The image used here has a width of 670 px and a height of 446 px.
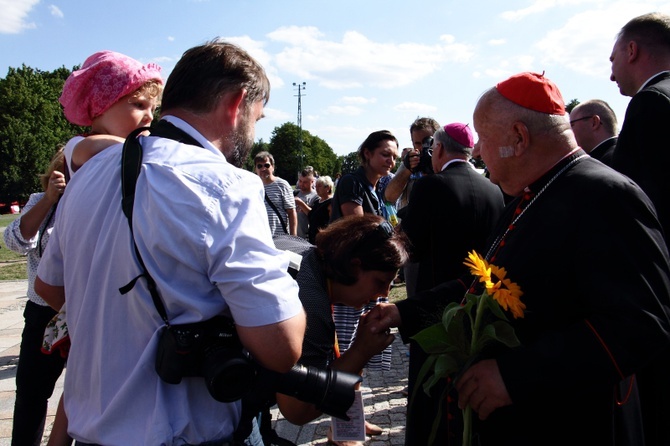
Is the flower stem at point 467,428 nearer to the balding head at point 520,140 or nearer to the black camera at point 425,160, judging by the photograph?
the balding head at point 520,140

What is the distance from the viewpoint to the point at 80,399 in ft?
5.14

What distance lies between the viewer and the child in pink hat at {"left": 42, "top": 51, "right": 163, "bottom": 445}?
2.30m

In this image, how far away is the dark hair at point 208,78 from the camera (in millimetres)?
1607

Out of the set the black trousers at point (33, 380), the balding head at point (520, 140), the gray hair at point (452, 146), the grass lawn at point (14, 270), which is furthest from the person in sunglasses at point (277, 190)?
the balding head at point (520, 140)

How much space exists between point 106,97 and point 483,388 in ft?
6.22

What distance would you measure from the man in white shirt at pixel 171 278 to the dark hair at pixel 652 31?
277 centimetres

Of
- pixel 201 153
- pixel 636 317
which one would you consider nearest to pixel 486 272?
pixel 636 317

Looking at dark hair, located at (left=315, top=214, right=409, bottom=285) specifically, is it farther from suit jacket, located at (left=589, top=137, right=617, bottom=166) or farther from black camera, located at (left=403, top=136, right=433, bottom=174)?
suit jacket, located at (left=589, top=137, right=617, bottom=166)

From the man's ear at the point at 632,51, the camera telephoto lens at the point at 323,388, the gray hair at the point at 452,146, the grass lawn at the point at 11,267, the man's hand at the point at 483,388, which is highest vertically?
the man's ear at the point at 632,51

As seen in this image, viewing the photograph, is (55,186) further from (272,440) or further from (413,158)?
(413,158)

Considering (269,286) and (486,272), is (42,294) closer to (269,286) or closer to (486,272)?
(269,286)

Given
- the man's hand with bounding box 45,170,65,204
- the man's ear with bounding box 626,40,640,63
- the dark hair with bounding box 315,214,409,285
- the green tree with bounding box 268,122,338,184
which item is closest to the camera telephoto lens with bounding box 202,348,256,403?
the dark hair with bounding box 315,214,409,285

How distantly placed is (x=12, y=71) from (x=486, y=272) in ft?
210

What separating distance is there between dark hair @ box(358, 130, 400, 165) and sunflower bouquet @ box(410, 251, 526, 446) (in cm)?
349
